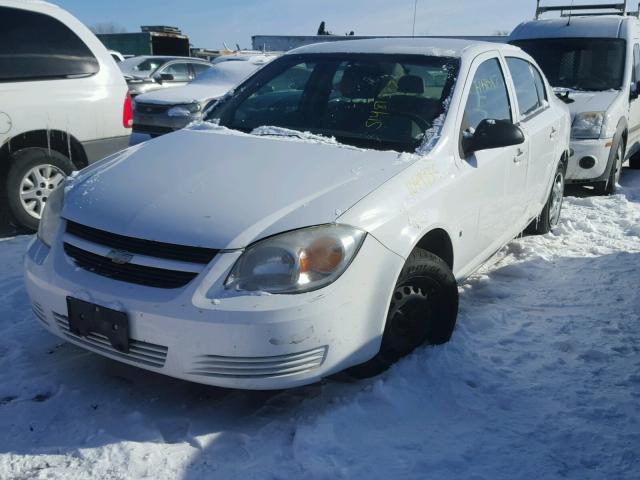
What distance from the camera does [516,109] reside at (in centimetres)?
422

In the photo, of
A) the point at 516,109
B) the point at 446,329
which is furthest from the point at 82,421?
the point at 516,109

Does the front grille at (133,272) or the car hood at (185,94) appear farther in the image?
the car hood at (185,94)

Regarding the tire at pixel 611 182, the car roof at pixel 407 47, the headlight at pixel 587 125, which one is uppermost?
the car roof at pixel 407 47

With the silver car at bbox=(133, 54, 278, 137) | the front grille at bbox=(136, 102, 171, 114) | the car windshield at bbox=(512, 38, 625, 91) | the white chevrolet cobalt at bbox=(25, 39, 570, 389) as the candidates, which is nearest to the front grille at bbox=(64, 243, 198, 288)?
the white chevrolet cobalt at bbox=(25, 39, 570, 389)

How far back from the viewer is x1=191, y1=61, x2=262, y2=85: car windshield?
33.8ft

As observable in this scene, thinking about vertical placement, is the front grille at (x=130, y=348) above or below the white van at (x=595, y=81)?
below

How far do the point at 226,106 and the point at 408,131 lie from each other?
130 cm

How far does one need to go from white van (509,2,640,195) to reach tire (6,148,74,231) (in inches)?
200

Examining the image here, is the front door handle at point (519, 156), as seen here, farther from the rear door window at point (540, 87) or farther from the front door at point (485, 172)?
the rear door window at point (540, 87)

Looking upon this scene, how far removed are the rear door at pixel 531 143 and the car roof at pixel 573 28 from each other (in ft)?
10.3

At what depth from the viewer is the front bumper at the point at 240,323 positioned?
91.1 inches

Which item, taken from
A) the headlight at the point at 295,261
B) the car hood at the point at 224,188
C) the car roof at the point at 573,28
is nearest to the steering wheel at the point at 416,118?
the car hood at the point at 224,188

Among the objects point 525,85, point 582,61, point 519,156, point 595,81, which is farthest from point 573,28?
point 519,156

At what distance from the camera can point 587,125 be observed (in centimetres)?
662
